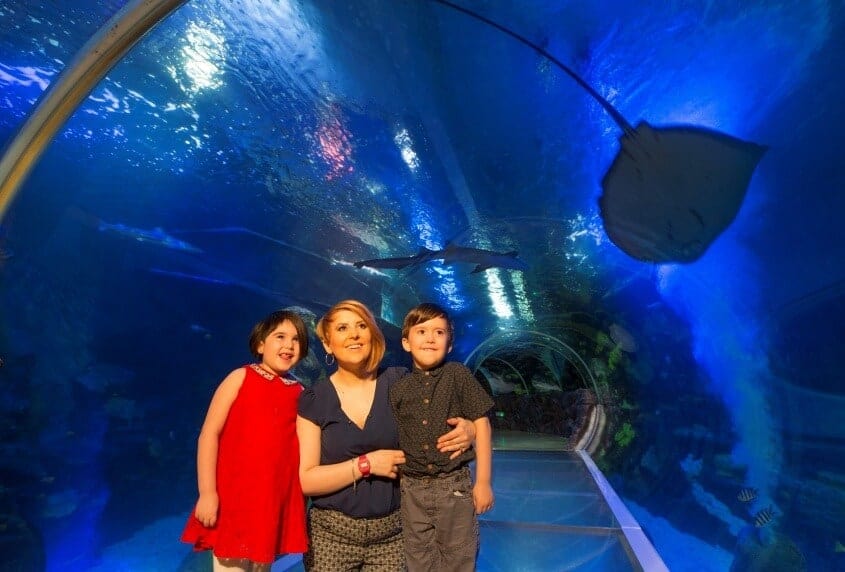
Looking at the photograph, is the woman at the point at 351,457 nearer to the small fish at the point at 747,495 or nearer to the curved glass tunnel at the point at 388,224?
the curved glass tunnel at the point at 388,224

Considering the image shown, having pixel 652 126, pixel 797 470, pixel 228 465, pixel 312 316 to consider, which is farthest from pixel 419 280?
pixel 228 465

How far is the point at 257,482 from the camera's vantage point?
2.01 metres

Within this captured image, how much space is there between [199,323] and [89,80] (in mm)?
6248

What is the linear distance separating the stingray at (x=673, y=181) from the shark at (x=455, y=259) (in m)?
2.13

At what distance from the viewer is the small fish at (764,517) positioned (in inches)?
203

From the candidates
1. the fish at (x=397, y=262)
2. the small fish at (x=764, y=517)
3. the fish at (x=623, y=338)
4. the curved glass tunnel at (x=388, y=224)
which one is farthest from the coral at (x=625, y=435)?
the fish at (x=397, y=262)

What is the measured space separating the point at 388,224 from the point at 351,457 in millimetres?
4536

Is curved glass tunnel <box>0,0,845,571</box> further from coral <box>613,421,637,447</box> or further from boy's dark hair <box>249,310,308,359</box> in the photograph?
coral <box>613,421,637,447</box>

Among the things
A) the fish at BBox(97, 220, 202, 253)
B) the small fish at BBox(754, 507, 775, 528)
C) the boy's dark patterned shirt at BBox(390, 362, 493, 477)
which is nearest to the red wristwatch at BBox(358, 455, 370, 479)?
the boy's dark patterned shirt at BBox(390, 362, 493, 477)

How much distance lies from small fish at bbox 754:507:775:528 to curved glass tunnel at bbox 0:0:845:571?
0.02 m

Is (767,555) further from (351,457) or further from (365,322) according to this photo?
(365,322)

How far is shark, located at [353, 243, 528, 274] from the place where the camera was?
707cm

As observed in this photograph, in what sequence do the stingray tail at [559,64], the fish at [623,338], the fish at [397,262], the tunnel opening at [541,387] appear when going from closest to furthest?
the stingray tail at [559,64], the fish at [397,262], the fish at [623,338], the tunnel opening at [541,387]

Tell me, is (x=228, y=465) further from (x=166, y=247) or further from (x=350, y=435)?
(x=166, y=247)
